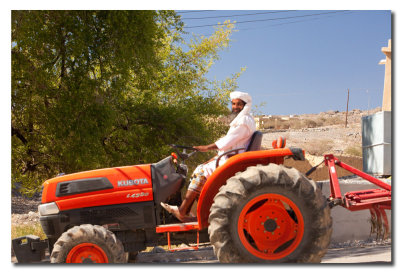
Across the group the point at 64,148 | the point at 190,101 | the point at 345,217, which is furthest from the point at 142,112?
the point at 345,217

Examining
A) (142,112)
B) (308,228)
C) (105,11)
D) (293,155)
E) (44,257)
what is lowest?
(44,257)

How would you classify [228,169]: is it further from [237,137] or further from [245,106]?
[245,106]

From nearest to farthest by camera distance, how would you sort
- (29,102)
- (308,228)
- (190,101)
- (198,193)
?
1. (308,228)
2. (198,193)
3. (29,102)
4. (190,101)

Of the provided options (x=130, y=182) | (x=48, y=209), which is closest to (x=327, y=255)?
(x=130, y=182)

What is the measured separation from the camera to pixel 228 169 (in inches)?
127

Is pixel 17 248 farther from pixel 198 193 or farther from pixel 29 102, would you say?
pixel 29 102

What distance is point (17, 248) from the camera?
138 inches

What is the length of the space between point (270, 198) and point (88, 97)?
11.8 ft

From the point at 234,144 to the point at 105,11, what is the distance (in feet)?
11.3

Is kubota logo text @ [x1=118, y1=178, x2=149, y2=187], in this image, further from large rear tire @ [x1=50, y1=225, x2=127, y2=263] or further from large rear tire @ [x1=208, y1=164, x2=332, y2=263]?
large rear tire @ [x1=208, y1=164, x2=332, y2=263]

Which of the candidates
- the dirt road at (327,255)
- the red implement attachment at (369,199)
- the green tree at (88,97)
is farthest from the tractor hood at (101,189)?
the green tree at (88,97)

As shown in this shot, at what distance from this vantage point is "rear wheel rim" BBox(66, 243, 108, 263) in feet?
10.5

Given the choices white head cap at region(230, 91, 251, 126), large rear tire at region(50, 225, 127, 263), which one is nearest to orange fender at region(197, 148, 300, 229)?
white head cap at region(230, 91, 251, 126)

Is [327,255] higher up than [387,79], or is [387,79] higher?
[387,79]
